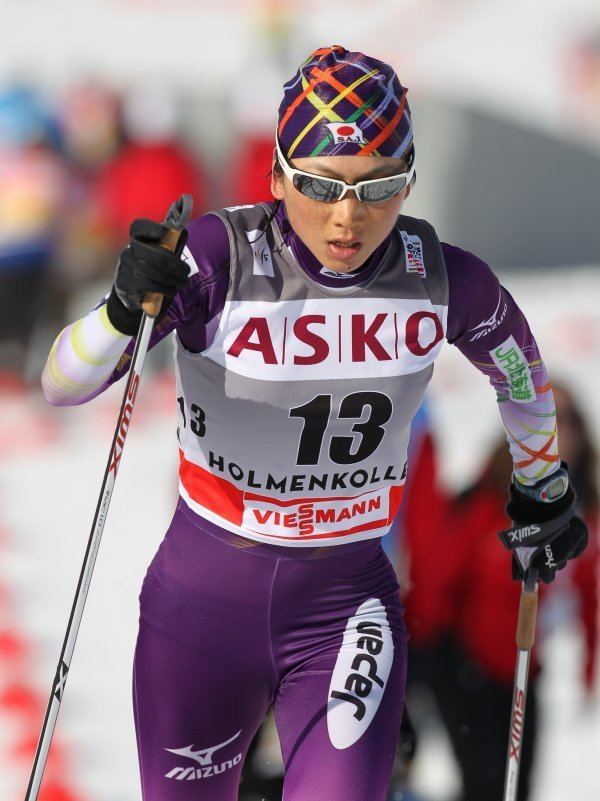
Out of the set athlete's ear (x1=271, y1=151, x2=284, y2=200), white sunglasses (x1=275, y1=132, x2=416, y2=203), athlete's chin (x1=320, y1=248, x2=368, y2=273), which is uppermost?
white sunglasses (x1=275, y1=132, x2=416, y2=203)

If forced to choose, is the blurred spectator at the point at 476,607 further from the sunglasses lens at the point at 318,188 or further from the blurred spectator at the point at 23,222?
the blurred spectator at the point at 23,222

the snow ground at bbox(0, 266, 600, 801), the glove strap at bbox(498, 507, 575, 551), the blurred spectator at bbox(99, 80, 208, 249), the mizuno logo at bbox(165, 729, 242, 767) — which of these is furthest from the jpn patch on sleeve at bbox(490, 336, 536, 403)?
the blurred spectator at bbox(99, 80, 208, 249)

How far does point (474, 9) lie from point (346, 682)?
13968 mm

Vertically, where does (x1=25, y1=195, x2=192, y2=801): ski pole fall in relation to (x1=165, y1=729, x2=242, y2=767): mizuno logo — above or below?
above

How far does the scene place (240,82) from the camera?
1092 centimetres

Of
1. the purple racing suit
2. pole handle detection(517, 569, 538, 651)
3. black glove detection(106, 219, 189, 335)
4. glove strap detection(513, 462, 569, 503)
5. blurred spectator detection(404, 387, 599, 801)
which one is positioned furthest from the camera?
blurred spectator detection(404, 387, 599, 801)

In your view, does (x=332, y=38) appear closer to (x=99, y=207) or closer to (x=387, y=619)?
(x=99, y=207)

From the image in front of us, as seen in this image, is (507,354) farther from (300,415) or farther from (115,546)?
(115,546)

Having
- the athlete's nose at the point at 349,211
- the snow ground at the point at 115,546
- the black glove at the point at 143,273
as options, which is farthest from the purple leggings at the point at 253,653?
the snow ground at the point at 115,546

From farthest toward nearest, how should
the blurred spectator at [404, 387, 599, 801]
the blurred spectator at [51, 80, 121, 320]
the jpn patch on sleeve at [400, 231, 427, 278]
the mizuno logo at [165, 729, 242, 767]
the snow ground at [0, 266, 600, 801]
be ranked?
the blurred spectator at [51, 80, 121, 320] → the snow ground at [0, 266, 600, 801] → the blurred spectator at [404, 387, 599, 801] → the mizuno logo at [165, 729, 242, 767] → the jpn patch on sleeve at [400, 231, 427, 278]

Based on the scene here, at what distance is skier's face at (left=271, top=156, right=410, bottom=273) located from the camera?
303cm

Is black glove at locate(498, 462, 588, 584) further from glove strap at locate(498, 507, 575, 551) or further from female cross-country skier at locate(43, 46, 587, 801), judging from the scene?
female cross-country skier at locate(43, 46, 587, 801)

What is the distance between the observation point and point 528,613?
3.92 m

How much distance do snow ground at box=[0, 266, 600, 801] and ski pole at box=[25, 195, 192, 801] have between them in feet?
6.67
